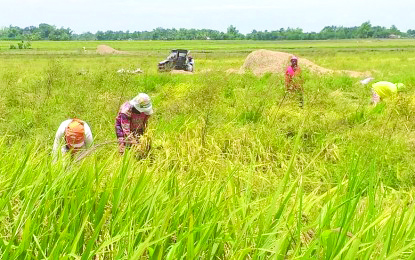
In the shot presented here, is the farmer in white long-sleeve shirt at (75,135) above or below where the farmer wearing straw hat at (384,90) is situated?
above

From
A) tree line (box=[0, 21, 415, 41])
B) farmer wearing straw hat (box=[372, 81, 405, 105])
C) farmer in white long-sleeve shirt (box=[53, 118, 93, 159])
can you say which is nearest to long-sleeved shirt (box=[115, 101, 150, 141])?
farmer in white long-sleeve shirt (box=[53, 118, 93, 159])

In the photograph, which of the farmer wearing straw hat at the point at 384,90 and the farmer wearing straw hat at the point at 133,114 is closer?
the farmer wearing straw hat at the point at 133,114

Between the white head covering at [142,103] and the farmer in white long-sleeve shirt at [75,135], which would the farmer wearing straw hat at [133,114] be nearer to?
the white head covering at [142,103]

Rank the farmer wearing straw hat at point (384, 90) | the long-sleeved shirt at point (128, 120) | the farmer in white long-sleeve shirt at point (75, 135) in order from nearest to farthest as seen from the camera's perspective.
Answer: the farmer in white long-sleeve shirt at point (75, 135)
the long-sleeved shirt at point (128, 120)
the farmer wearing straw hat at point (384, 90)

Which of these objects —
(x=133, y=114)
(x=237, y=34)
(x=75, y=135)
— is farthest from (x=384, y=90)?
(x=237, y=34)

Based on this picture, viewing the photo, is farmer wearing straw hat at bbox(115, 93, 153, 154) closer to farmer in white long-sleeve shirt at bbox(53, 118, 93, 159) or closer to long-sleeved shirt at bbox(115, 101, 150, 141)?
long-sleeved shirt at bbox(115, 101, 150, 141)

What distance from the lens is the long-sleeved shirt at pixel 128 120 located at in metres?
5.65

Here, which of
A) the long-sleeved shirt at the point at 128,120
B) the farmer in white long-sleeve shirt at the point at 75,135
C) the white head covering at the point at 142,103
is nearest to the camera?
the farmer in white long-sleeve shirt at the point at 75,135

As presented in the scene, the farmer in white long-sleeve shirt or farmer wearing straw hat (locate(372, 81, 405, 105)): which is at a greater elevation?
the farmer in white long-sleeve shirt

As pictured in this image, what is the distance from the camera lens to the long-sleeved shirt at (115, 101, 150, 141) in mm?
5648

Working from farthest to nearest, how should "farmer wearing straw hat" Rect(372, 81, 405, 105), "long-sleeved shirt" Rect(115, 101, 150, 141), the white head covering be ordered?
1. "farmer wearing straw hat" Rect(372, 81, 405, 105)
2. "long-sleeved shirt" Rect(115, 101, 150, 141)
3. the white head covering

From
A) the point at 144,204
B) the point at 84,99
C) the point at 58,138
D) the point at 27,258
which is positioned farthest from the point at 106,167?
the point at 84,99

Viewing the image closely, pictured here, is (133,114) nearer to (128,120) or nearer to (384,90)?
(128,120)


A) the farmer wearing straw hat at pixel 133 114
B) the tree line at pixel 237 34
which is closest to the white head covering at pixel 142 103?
the farmer wearing straw hat at pixel 133 114
